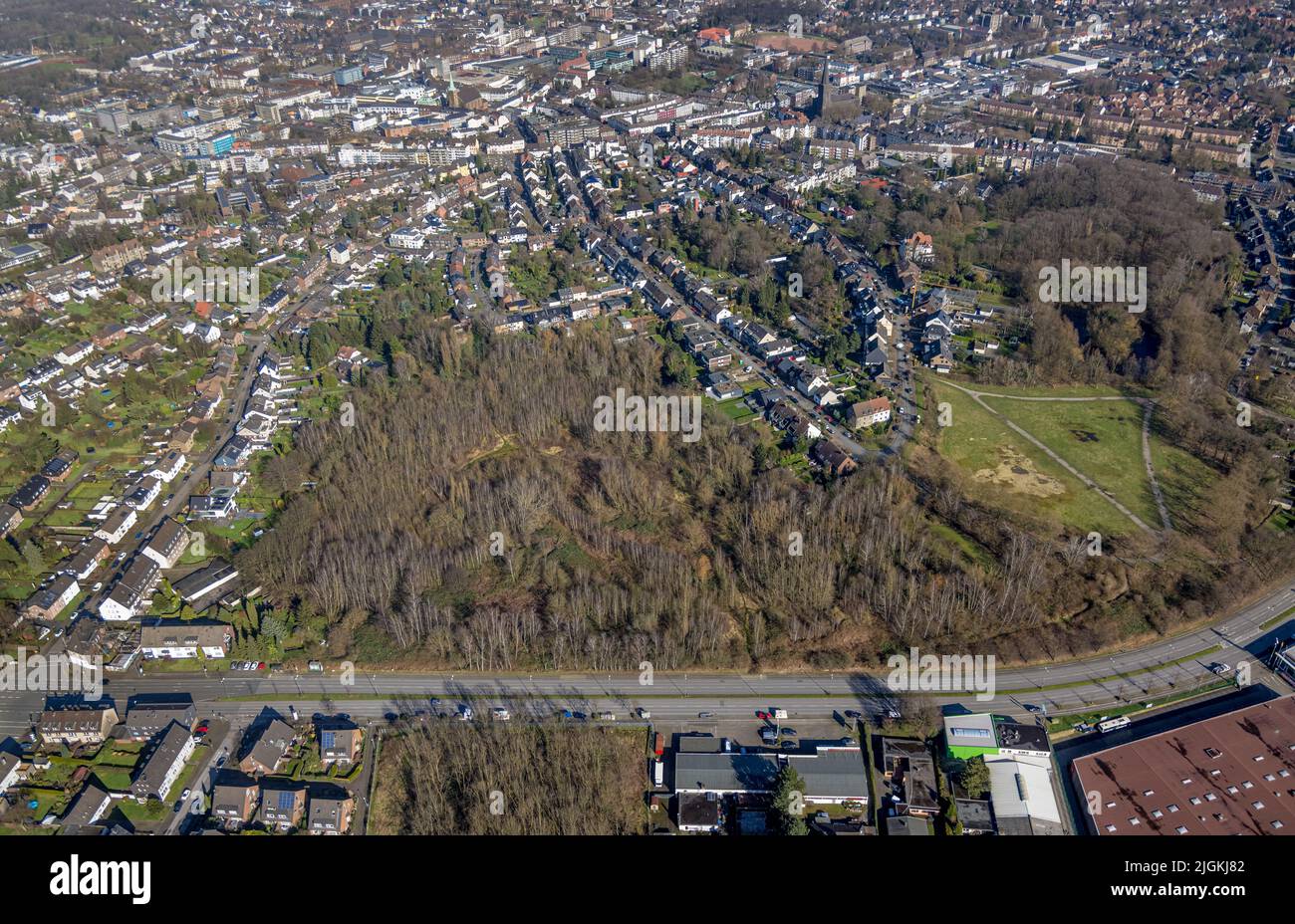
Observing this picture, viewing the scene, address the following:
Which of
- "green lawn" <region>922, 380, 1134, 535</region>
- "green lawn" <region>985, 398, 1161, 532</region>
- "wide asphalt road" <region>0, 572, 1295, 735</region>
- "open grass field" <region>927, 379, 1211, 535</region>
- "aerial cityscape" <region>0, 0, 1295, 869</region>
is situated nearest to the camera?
"aerial cityscape" <region>0, 0, 1295, 869</region>

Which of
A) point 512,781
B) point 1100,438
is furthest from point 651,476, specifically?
point 1100,438

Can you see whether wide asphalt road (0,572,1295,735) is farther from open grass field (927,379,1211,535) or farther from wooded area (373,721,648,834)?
open grass field (927,379,1211,535)

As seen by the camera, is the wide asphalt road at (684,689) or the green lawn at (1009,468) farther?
the green lawn at (1009,468)

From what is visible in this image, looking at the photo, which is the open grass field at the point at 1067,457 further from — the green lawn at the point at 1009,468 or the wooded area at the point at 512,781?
the wooded area at the point at 512,781

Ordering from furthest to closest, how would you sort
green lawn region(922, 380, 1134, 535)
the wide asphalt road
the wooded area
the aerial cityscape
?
green lawn region(922, 380, 1134, 535), the wide asphalt road, the aerial cityscape, the wooded area

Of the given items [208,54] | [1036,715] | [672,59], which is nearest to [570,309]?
[1036,715]

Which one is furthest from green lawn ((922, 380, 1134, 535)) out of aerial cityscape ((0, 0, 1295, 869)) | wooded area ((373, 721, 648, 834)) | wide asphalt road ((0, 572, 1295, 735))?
wooded area ((373, 721, 648, 834))

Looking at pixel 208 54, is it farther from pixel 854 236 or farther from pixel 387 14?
pixel 854 236

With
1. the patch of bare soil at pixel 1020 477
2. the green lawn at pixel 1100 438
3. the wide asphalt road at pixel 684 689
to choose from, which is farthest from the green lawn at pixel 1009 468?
the wide asphalt road at pixel 684 689
